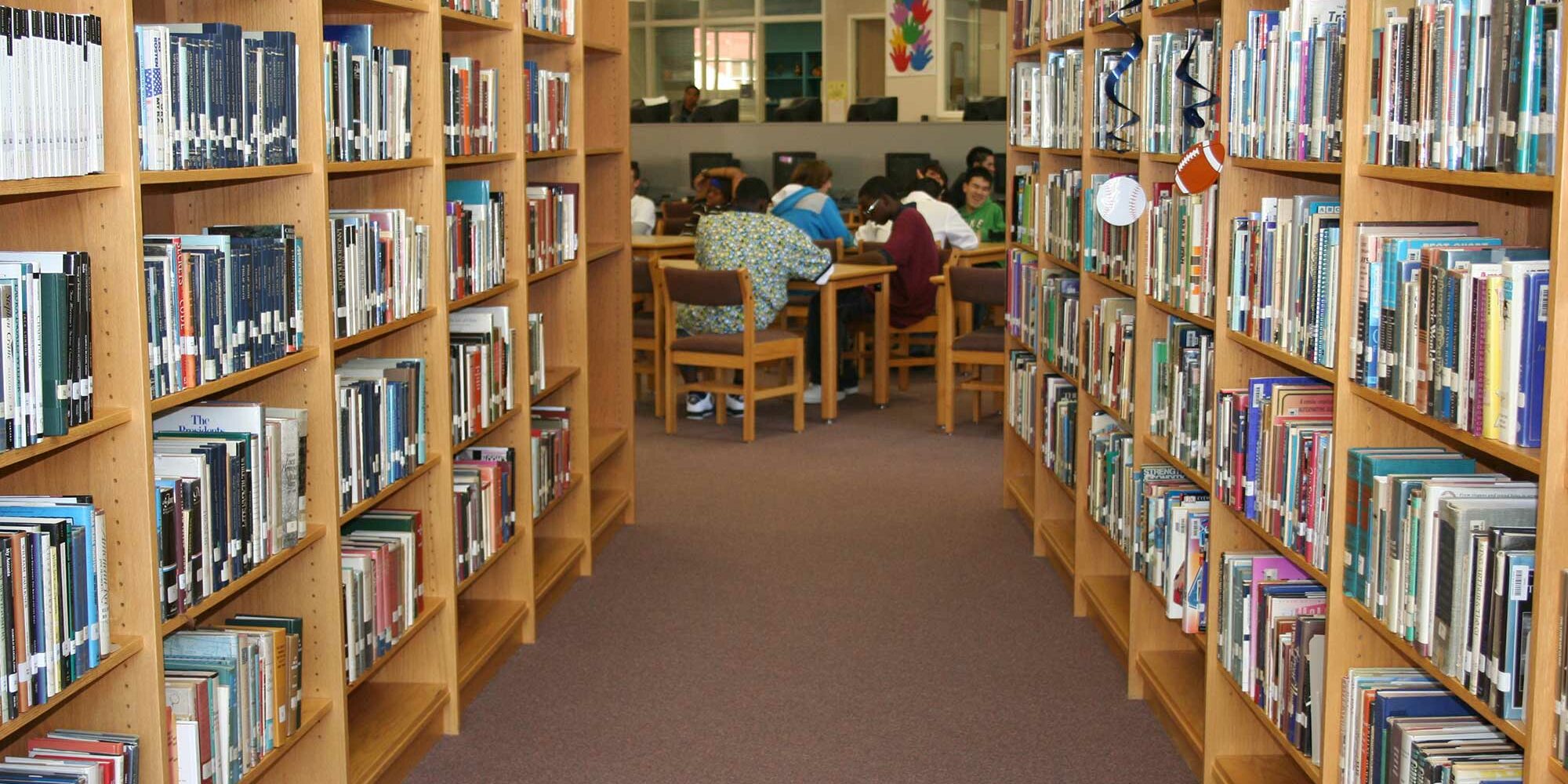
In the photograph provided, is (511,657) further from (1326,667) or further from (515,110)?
(1326,667)

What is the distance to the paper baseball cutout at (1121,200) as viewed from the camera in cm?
393

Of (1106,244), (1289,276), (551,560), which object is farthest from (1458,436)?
(551,560)

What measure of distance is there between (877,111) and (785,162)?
1139 millimetres

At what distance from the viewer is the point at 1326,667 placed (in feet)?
8.84

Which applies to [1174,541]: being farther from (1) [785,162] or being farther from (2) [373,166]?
(1) [785,162]

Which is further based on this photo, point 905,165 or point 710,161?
point 710,161

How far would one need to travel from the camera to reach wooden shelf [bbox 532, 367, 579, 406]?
4734 mm

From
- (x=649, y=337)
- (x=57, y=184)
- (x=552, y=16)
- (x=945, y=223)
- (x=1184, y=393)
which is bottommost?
(x=649, y=337)

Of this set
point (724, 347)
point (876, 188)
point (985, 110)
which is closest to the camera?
point (724, 347)

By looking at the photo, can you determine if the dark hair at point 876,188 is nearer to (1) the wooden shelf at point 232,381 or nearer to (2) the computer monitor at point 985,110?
(2) the computer monitor at point 985,110

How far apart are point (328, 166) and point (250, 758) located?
110 centimetres

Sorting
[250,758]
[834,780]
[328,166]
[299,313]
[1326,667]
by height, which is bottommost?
[834,780]

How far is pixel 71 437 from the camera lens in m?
2.20

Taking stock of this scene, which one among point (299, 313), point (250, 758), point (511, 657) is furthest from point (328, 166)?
point (511, 657)
